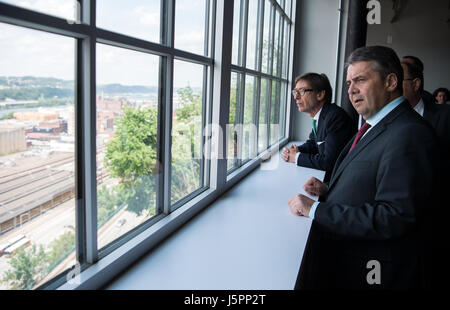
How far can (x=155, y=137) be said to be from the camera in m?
1.77

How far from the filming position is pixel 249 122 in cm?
364

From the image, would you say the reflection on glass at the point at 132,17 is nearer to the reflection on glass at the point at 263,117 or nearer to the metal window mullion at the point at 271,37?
the reflection on glass at the point at 263,117

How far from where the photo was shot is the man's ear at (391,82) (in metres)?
1.50

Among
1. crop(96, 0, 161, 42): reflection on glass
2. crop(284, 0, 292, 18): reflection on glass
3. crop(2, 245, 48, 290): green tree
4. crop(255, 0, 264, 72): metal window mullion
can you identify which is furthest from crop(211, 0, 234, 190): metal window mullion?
crop(284, 0, 292, 18): reflection on glass

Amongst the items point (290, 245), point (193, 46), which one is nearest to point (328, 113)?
point (193, 46)

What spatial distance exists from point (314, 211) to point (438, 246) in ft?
1.72

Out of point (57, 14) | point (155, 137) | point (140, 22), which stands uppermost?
point (140, 22)

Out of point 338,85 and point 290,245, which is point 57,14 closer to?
point 290,245

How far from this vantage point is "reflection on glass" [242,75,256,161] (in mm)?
3429

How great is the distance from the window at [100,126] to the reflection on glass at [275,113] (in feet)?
8.11

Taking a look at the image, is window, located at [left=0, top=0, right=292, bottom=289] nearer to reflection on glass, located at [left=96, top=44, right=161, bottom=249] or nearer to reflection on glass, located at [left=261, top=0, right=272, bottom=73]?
reflection on glass, located at [left=96, top=44, right=161, bottom=249]

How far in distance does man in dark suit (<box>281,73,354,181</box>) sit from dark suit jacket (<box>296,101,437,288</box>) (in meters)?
1.29

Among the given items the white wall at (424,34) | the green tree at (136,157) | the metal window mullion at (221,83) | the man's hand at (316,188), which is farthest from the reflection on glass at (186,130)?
the white wall at (424,34)

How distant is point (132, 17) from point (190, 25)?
0.66 metres
